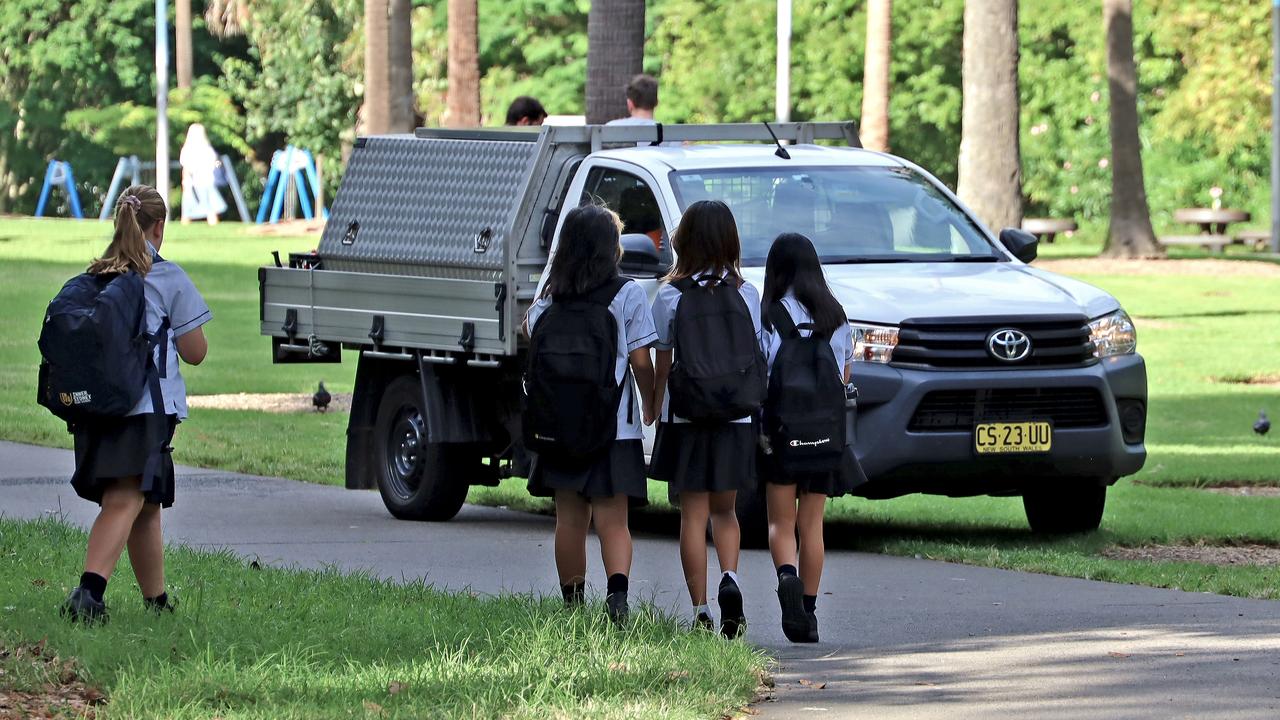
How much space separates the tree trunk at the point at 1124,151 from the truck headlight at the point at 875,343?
26778 mm

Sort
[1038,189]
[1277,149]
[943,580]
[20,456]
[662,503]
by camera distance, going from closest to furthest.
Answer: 1. [943,580]
2. [662,503]
3. [20,456]
4. [1277,149]
5. [1038,189]

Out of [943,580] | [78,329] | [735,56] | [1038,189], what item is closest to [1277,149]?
[1038,189]

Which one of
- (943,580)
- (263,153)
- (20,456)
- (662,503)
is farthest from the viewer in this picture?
(263,153)

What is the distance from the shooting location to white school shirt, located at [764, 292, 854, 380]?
8648 mm

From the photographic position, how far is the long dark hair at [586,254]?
8281 mm

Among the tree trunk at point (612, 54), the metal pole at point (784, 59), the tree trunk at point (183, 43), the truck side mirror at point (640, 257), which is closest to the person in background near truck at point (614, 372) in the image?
the truck side mirror at point (640, 257)

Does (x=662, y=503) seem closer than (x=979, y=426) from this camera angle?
No

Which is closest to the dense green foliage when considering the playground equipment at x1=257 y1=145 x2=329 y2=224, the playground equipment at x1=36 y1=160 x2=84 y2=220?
the playground equipment at x1=36 y1=160 x2=84 y2=220

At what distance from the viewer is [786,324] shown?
863 cm

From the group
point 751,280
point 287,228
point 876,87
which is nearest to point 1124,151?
point 876,87

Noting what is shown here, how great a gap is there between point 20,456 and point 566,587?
7.82 meters

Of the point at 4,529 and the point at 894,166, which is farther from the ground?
the point at 894,166

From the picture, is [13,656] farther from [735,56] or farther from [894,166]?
[735,56]

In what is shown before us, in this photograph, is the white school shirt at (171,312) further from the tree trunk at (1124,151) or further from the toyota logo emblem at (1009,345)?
the tree trunk at (1124,151)
